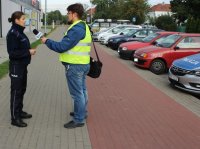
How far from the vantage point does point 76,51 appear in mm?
6070

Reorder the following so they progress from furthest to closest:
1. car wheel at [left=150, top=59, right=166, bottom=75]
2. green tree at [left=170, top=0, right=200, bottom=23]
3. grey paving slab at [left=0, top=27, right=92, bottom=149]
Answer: green tree at [left=170, top=0, right=200, bottom=23] → car wheel at [left=150, top=59, right=166, bottom=75] → grey paving slab at [left=0, top=27, right=92, bottom=149]

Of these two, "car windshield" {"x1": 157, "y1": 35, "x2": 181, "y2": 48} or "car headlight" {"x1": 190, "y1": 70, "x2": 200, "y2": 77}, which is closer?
"car headlight" {"x1": 190, "y1": 70, "x2": 200, "y2": 77}

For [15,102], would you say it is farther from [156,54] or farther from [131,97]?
[156,54]

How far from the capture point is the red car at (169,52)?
14.3 metres

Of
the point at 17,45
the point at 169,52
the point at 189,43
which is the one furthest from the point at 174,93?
the point at 17,45

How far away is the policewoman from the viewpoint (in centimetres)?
610

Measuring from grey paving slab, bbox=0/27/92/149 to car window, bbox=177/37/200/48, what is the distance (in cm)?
537

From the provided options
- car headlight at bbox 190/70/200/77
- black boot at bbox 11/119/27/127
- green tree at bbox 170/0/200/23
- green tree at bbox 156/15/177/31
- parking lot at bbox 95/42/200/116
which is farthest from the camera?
green tree at bbox 156/15/177/31

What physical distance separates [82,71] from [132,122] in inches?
56.6

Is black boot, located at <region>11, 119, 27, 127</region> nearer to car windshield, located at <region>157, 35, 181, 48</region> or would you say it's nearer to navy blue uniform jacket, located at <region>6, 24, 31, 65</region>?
navy blue uniform jacket, located at <region>6, 24, 31, 65</region>

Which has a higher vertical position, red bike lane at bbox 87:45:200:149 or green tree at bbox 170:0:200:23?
green tree at bbox 170:0:200:23

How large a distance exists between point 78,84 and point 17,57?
1.05m

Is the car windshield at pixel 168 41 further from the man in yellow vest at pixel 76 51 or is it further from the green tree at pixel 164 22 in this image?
the green tree at pixel 164 22

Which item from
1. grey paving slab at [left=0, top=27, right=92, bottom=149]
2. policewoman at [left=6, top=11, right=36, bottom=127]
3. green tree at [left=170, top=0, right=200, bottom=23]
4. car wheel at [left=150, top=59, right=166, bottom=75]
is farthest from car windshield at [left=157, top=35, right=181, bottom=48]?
green tree at [left=170, top=0, right=200, bottom=23]
